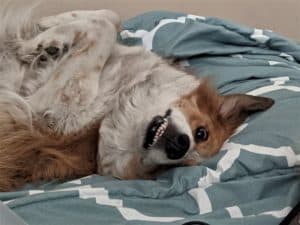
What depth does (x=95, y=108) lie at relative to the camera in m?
1.81

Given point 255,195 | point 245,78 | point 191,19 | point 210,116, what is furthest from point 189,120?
point 191,19

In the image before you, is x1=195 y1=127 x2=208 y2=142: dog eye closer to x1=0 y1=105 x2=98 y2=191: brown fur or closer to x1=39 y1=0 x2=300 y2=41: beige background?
x1=0 y1=105 x2=98 y2=191: brown fur

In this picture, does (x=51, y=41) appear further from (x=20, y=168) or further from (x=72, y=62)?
(x=20, y=168)

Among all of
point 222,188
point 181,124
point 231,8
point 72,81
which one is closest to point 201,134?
point 181,124

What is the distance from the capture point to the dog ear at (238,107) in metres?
1.88

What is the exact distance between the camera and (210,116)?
188 centimetres

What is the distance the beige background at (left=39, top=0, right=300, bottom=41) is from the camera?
2.39m

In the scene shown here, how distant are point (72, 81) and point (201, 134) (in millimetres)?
390

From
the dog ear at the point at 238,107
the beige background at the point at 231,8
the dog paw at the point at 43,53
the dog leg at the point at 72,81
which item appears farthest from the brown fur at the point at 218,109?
the beige background at the point at 231,8

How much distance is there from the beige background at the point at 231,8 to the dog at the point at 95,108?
0.43 metres

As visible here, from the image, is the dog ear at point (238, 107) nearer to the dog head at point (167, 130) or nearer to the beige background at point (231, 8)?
the dog head at point (167, 130)

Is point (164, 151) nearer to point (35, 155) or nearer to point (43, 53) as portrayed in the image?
point (35, 155)

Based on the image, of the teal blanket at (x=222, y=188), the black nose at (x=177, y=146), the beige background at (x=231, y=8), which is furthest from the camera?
the beige background at (x=231, y=8)

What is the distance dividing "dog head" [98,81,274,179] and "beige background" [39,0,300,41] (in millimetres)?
669
